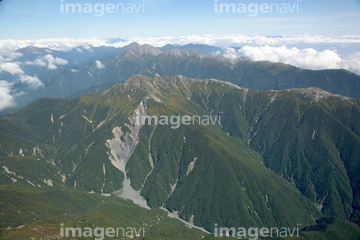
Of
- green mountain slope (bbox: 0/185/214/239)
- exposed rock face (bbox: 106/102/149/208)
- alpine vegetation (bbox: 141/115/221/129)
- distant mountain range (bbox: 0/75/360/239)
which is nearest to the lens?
green mountain slope (bbox: 0/185/214/239)

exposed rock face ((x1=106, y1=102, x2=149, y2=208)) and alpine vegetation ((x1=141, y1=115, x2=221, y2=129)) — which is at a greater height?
alpine vegetation ((x1=141, y1=115, x2=221, y2=129))

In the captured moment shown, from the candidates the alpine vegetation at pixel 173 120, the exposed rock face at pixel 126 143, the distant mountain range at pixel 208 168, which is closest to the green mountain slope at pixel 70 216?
the distant mountain range at pixel 208 168

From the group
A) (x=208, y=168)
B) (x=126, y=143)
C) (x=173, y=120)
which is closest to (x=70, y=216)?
(x=208, y=168)

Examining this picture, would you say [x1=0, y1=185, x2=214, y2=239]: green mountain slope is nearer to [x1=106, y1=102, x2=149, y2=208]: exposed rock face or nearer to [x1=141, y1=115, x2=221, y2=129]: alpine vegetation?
[x1=106, y1=102, x2=149, y2=208]: exposed rock face

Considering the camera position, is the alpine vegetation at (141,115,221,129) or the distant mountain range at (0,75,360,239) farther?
the alpine vegetation at (141,115,221,129)

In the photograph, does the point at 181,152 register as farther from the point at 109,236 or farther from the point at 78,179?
the point at 109,236

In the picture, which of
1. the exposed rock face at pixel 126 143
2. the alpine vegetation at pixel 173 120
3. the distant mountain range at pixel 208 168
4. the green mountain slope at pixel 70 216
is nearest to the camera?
the green mountain slope at pixel 70 216

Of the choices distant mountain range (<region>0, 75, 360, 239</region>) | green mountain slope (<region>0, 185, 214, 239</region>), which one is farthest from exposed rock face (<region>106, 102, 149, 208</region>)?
green mountain slope (<region>0, 185, 214, 239</region>)

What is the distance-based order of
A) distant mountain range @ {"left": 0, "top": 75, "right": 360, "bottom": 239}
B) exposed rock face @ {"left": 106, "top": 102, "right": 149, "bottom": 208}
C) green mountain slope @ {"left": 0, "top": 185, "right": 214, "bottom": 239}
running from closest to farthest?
1. green mountain slope @ {"left": 0, "top": 185, "right": 214, "bottom": 239}
2. distant mountain range @ {"left": 0, "top": 75, "right": 360, "bottom": 239}
3. exposed rock face @ {"left": 106, "top": 102, "right": 149, "bottom": 208}

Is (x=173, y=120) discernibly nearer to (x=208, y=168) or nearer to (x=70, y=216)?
(x=208, y=168)

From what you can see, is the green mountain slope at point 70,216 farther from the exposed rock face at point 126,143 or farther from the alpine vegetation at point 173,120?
the alpine vegetation at point 173,120

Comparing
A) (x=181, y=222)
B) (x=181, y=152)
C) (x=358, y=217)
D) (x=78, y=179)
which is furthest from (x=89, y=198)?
(x=358, y=217)
